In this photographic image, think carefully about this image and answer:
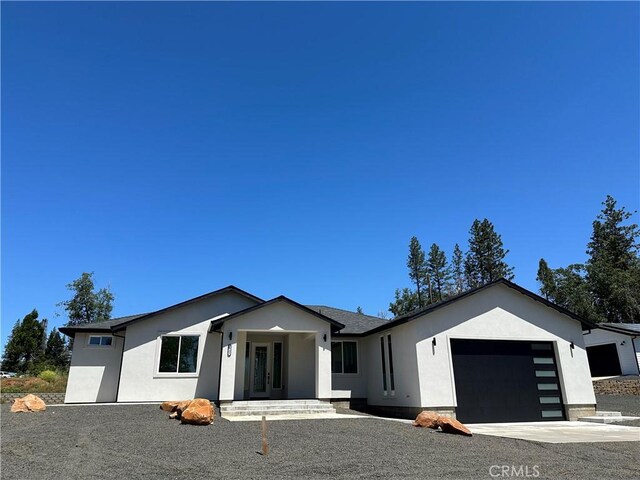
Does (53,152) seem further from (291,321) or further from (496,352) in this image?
(496,352)

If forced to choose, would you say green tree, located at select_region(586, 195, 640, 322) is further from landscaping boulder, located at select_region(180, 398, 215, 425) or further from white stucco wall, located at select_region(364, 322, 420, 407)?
landscaping boulder, located at select_region(180, 398, 215, 425)

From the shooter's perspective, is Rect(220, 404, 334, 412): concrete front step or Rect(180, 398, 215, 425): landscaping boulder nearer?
Rect(180, 398, 215, 425): landscaping boulder

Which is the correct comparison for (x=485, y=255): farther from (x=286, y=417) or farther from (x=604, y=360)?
(x=286, y=417)

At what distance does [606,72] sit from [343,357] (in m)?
13.8

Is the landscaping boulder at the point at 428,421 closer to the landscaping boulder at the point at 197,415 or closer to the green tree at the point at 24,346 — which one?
the landscaping boulder at the point at 197,415

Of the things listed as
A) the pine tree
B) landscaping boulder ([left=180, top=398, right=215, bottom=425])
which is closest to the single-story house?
landscaping boulder ([left=180, top=398, right=215, bottom=425])

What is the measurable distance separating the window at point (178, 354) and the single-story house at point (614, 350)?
21051 millimetres

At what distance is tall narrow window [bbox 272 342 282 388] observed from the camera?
17.2 m

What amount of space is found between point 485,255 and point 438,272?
6737 millimetres

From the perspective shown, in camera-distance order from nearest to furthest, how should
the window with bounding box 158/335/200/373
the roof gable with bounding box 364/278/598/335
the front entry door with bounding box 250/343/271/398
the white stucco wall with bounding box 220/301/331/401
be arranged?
the roof gable with bounding box 364/278/598/335 < the white stucco wall with bounding box 220/301/331/401 < the window with bounding box 158/335/200/373 < the front entry door with bounding box 250/343/271/398

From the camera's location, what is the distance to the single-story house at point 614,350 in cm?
2320

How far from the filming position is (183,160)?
1639cm

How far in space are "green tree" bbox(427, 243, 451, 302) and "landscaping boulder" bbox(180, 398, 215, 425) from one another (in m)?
47.9

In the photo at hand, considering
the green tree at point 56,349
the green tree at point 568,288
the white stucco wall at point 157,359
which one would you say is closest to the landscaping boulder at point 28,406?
the white stucco wall at point 157,359
